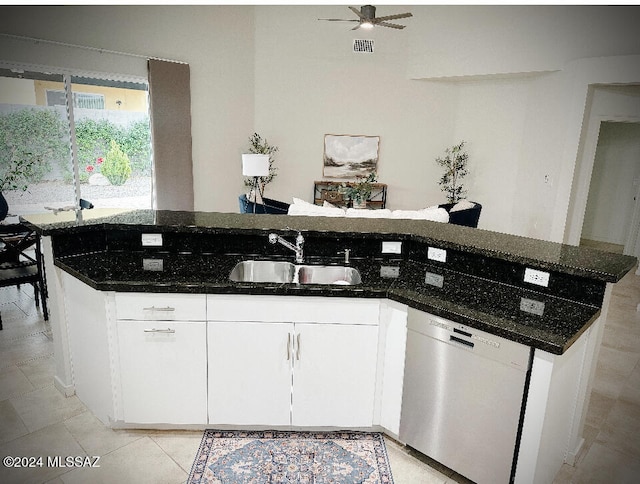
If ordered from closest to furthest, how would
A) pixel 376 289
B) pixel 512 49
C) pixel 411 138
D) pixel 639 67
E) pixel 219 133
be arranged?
pixel 376 289 < pixel 639 67 < pixel 512 49 < pixel 219 133 < pixel 411 138

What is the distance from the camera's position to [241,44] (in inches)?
Answer: 276

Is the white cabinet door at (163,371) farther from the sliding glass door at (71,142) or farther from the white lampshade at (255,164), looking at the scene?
the white lampshade at (255,164)

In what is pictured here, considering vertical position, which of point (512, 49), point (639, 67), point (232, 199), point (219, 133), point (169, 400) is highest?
point (512, 49)

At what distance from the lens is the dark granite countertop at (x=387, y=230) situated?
7.25 ft

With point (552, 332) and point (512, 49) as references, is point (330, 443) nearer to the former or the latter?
point (552, 332)

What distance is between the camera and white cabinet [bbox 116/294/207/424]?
2.28m

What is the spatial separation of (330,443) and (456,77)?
618 cm

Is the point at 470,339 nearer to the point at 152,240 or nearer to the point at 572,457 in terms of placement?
the point at 572,457

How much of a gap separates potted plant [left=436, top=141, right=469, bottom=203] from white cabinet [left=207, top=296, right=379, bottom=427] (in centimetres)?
580

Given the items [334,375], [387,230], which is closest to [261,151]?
[387,230]

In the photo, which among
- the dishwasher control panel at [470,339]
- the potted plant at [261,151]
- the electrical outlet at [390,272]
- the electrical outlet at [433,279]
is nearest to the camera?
the dishwasher control panel at [470,339]

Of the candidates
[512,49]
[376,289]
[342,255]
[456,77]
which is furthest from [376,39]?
[376,289]

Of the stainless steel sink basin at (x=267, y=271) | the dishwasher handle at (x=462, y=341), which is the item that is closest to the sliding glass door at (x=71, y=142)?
the stainless steel sink basin at (x=267, y=271)

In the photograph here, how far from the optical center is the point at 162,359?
2352 millimetres
